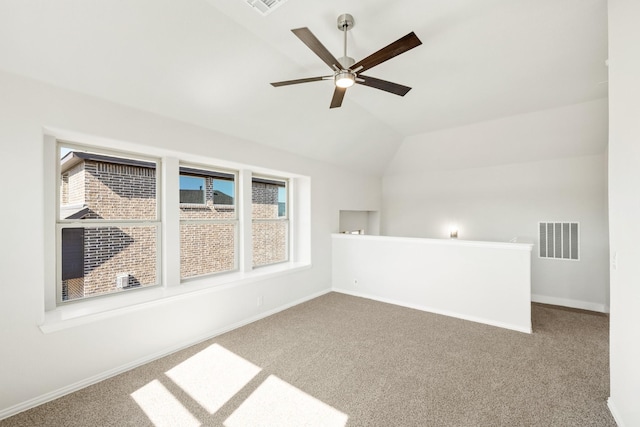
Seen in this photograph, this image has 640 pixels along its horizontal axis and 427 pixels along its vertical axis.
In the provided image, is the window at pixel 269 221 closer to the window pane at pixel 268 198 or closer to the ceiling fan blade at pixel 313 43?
the window pane at pixel 268 198

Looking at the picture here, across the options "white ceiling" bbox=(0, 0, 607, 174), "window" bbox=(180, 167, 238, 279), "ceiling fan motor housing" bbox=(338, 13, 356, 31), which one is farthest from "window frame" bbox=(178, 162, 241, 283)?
"ceiling fan motor housing" bbox=(338, 13, 356, 31)

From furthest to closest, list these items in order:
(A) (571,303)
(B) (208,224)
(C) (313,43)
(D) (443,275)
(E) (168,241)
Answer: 1. (A) (571,303)
2. (D) (443,275)
3. (B) (208,224)
4. (E) (168,241)
5. (C) (313,43)

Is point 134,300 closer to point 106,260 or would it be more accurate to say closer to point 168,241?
point 106,260

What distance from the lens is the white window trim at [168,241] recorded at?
2.36 meters

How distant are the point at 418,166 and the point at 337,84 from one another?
4.02 metres

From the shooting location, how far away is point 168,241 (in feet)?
10.3

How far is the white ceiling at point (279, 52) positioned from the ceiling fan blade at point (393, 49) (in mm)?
444

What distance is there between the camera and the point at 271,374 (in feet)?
8.05

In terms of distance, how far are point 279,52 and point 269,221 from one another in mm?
2554

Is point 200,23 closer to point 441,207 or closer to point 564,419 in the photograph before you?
point 564,419

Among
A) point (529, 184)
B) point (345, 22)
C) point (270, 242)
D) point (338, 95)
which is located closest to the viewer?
point (345, 22)

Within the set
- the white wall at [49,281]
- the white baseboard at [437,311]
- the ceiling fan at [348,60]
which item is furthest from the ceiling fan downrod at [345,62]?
→ the white baseboard at [437,311]

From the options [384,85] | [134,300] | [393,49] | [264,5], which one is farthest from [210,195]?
[393,49]

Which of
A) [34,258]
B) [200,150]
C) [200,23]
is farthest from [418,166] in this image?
[34,258]
